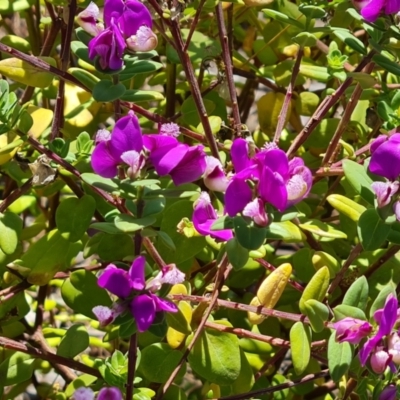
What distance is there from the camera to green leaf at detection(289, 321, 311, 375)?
1.10 m

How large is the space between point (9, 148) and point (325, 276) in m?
0.53

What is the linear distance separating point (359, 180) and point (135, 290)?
0.35 meters

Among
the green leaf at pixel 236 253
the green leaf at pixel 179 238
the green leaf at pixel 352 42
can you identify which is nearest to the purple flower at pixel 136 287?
the green leaf at pixel 236 253

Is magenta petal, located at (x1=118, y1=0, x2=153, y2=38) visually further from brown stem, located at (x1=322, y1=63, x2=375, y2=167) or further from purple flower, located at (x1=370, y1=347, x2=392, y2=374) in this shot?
purple flower, located at (x1=370, y1=347, x2=392, y2=374)

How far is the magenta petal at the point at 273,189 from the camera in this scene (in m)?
0.88

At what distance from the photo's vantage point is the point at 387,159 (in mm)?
979

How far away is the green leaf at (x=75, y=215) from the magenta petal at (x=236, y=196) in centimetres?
42

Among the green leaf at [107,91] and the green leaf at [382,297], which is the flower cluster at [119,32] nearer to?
the green leaf at [107,91]

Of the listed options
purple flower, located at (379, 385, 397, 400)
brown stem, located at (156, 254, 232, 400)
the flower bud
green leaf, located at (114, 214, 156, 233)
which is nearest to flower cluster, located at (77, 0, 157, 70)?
the flower bud

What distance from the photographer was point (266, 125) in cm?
166

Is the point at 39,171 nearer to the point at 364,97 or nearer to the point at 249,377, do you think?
the point at 249,377

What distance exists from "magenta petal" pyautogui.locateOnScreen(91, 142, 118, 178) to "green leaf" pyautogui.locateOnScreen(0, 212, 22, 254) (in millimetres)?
393

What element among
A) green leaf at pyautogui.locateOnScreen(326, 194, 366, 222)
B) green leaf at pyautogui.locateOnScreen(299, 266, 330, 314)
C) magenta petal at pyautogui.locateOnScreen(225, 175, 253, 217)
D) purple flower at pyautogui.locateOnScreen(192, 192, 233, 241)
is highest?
magenta petal at pyautogui.locateOnScreen(225, 175, 253, 217)

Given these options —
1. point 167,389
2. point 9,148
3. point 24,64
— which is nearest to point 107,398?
point 167,389
